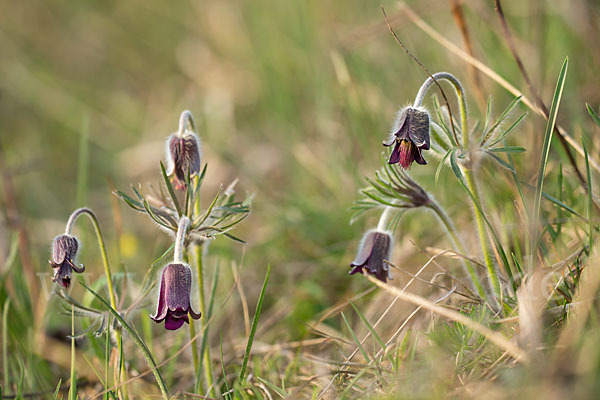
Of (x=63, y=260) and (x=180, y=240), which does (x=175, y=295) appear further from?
(x=63, y=260)

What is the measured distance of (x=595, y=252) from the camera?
70.4 inches

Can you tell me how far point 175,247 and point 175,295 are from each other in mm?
160

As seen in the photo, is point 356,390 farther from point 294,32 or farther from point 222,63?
point 222,63

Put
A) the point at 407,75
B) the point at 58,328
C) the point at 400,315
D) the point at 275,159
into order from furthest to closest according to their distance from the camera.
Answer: the point at 275,159, the point at 407,75, the point at 58,328, the point at 400,315

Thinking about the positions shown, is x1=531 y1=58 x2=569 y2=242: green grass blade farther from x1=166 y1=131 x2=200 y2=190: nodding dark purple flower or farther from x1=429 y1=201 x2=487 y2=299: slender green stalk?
x1=166 y1=131 x2=200 y2=190: nodding dark purple flower

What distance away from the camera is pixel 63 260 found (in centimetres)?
194

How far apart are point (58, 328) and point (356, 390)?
1.74 m

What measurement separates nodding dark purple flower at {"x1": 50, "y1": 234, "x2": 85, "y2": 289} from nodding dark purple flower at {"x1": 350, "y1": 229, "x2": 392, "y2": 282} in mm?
968

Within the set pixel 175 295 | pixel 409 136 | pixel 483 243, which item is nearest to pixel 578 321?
pixel 483 243

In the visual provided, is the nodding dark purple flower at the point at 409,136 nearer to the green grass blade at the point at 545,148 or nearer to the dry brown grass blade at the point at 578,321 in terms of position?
the green grass blade at the point at 545,148

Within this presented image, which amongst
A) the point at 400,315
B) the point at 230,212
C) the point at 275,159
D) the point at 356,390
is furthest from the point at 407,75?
the point at 356,390

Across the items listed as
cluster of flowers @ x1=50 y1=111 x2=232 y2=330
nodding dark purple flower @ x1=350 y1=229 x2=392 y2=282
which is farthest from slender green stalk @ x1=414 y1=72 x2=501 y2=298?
cluster of flowers @ x1=50 y1=111 x2=232 y2=330

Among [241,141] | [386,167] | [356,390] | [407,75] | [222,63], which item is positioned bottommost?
→ [356,390]

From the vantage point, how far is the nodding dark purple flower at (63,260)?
6.37ft
